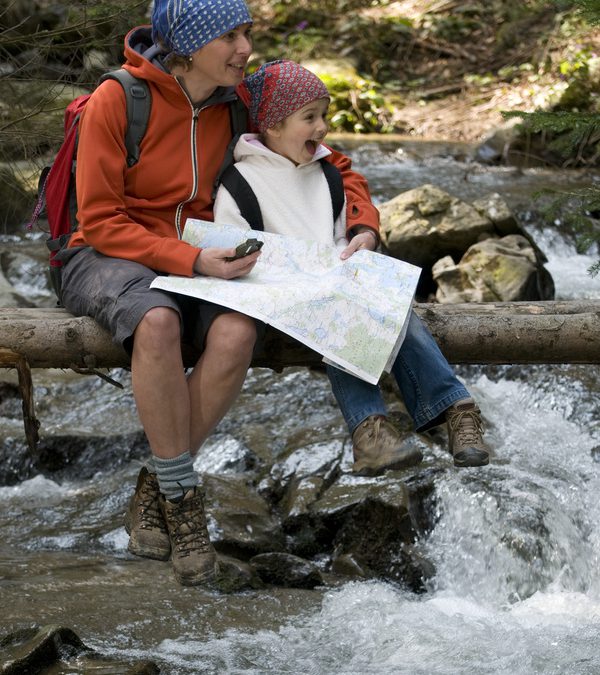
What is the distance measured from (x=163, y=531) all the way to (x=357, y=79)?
37.1 feet

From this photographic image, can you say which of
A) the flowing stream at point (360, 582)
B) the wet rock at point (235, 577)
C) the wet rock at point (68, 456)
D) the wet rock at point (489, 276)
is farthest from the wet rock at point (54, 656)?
the wet rock at point (489, 276)

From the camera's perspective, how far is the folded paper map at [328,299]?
10.8 feet

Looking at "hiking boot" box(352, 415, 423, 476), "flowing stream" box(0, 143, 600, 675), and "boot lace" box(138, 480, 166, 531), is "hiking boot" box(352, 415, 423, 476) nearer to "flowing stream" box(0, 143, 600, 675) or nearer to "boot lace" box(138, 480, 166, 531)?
"boot lace" box(138, 480, 166, 531)

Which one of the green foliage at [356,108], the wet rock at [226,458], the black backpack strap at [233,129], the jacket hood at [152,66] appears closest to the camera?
the jacket hood at [152,66]

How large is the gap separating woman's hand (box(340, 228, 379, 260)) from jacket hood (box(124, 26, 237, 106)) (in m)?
0.71

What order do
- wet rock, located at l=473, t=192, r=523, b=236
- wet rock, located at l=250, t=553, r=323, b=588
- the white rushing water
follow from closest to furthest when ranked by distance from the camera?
1. the white rushing water
2. wet rock, located at l=250, t=553, r=323, b=588
3. wet rock, located at l=473, t=192, r=523, b=236

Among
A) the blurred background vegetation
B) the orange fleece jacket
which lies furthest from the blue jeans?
the blurred background vegetation

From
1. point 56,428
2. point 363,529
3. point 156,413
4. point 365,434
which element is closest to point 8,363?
point 156,413

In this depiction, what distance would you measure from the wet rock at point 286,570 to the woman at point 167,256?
5.43 ft

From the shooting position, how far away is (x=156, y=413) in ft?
10.4

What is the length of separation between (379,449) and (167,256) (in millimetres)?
981

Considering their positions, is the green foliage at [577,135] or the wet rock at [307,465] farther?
the wet rock at [307,465]

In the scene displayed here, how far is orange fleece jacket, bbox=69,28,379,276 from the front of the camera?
11.0ft

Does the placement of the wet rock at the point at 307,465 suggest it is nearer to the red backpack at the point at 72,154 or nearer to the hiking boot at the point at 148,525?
the hiking boot at the point at 148,525
